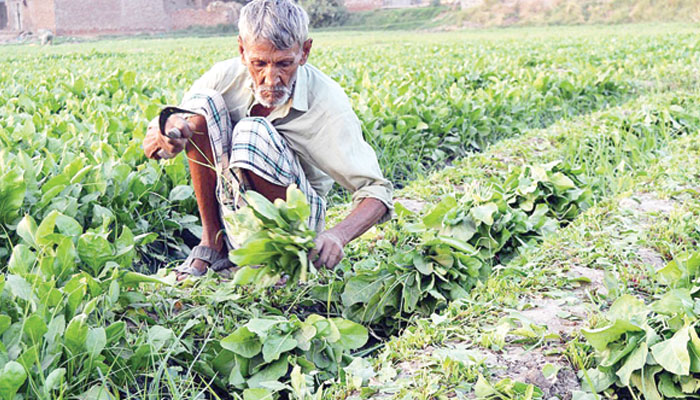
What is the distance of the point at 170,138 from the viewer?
2477mm

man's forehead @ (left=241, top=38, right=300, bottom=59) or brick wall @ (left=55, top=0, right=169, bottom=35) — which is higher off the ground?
man's forehead @ (left=241, top=38, right=300, bottom=59)

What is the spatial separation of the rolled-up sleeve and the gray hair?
1.14 feet

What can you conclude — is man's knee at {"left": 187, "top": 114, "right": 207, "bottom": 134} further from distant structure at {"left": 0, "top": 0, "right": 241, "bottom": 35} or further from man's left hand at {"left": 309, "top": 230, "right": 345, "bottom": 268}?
distant structure at {"left": 0, "top": 0, "right": 241, "bottom": 35}

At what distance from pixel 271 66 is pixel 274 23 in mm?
149

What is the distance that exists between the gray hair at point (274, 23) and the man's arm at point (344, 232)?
2.04ft

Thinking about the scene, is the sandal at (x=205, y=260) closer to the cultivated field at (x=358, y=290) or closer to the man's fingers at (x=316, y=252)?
the cultivated field at (x=358, y=290)

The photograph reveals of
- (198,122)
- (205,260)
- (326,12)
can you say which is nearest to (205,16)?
(326,12)

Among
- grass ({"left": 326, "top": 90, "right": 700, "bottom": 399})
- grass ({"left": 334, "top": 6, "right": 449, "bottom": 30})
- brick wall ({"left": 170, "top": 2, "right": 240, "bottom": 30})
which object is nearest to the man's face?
grass ({"left": 326, "top": 90, "right": 700, "bottom": 399})

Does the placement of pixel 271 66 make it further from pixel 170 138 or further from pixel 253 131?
pixel 170 138

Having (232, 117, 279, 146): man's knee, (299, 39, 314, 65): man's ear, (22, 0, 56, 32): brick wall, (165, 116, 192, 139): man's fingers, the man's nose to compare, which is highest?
(299, 39, 314, 65): man's ear

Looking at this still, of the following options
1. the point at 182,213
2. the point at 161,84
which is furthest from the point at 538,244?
the point at 161,84

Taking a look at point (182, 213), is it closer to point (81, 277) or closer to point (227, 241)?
point (227, 241)

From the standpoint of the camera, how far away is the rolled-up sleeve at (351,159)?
2504 mm

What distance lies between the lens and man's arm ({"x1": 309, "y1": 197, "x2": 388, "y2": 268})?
7.39ft
